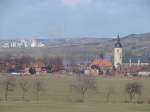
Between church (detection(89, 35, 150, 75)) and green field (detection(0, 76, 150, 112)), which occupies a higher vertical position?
church (detection(89, 35, 150, 75))

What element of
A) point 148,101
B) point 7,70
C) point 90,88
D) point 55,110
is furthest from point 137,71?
point 55,110

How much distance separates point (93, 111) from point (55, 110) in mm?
3140

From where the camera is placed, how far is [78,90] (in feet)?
211

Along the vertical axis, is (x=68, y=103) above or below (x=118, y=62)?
below

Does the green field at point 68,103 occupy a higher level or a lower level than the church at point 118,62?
lower

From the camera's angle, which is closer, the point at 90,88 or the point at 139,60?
the point at 90,88

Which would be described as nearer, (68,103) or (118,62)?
(68,103)

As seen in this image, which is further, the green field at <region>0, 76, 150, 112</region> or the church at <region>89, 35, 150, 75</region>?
the church at <region>89, 35, 150, 75</region>

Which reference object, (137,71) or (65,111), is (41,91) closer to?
(65,111)

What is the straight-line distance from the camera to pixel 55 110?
4103 cm

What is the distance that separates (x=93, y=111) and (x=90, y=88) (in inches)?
1083

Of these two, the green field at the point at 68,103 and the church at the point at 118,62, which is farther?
the church at the point at 118,62

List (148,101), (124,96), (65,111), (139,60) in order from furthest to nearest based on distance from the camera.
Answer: (139,60) → (124,96) → (148,101) → (65,111)

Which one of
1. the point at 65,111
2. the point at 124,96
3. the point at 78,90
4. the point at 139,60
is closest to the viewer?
the point at 65,111
